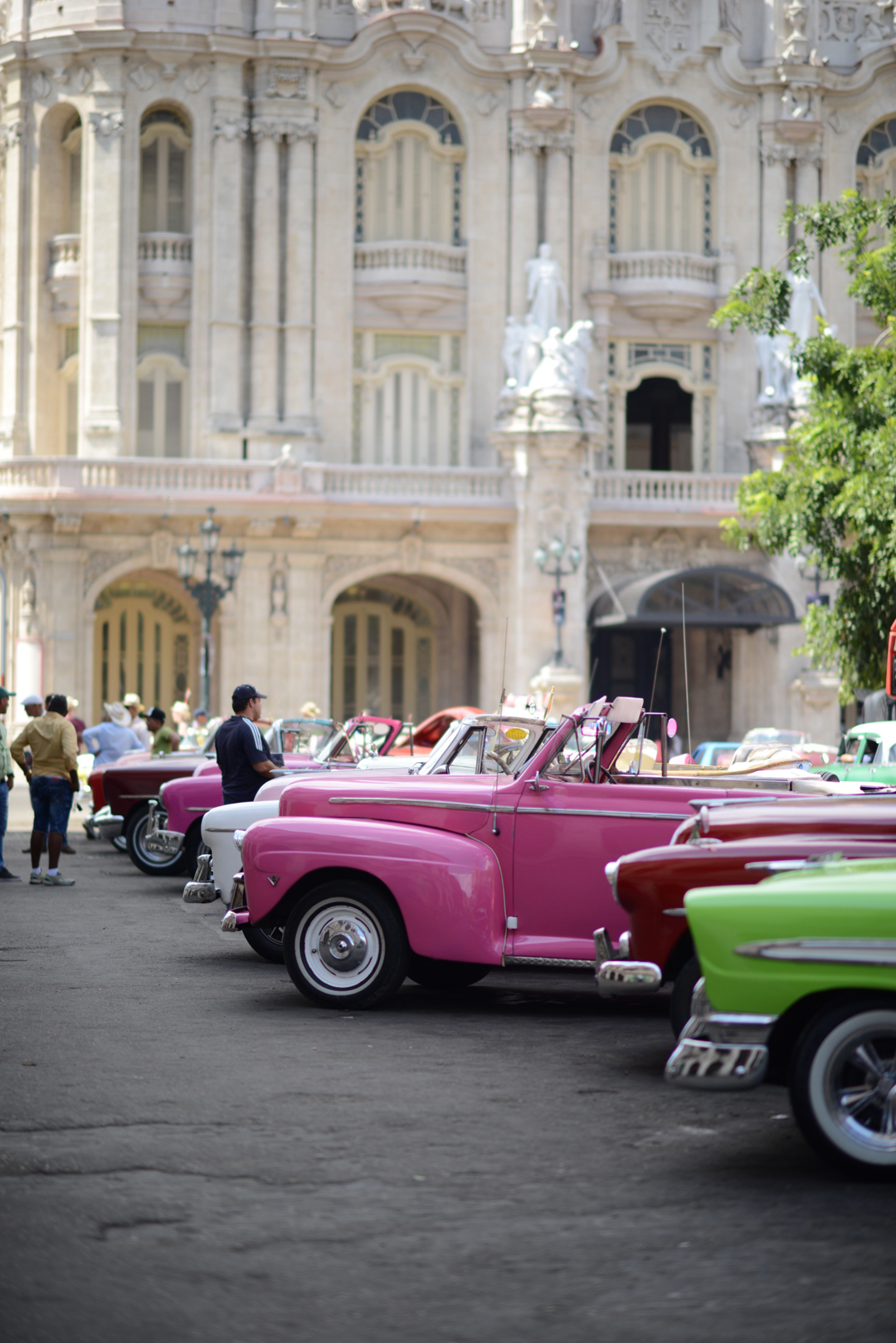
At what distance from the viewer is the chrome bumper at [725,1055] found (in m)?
5.98

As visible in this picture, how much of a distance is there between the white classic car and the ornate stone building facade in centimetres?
2431

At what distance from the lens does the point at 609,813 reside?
29.6 feet

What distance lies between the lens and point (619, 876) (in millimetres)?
7453

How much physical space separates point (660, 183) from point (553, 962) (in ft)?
111

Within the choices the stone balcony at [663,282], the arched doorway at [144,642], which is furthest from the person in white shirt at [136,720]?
the stone balcony at [663,282]

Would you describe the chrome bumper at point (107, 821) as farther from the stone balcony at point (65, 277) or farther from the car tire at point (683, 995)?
the stone balcony at point (65, 277)

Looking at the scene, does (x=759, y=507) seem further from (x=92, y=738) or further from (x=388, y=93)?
(x=388, y=93)

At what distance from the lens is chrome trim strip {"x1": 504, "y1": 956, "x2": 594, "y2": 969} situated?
8852mm

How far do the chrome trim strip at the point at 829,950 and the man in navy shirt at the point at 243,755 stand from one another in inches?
264

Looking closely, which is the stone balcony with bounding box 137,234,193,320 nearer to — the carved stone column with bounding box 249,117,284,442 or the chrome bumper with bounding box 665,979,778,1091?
the carved stone column with bounding box 249,117,284,442

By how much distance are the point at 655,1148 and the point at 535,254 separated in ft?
112

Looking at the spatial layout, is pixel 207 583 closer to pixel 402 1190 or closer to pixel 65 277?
pixel 65 277

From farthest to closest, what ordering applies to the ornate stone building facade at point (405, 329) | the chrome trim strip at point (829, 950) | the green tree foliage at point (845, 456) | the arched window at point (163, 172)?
the arched window at point (163, 172) < the ornate stone building facade at point (405, 329) < the green tree foliage at point (845, 456) < the chrome trim strip at point (829, 950)

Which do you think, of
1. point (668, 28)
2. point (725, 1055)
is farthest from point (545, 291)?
point (725, 1055)
